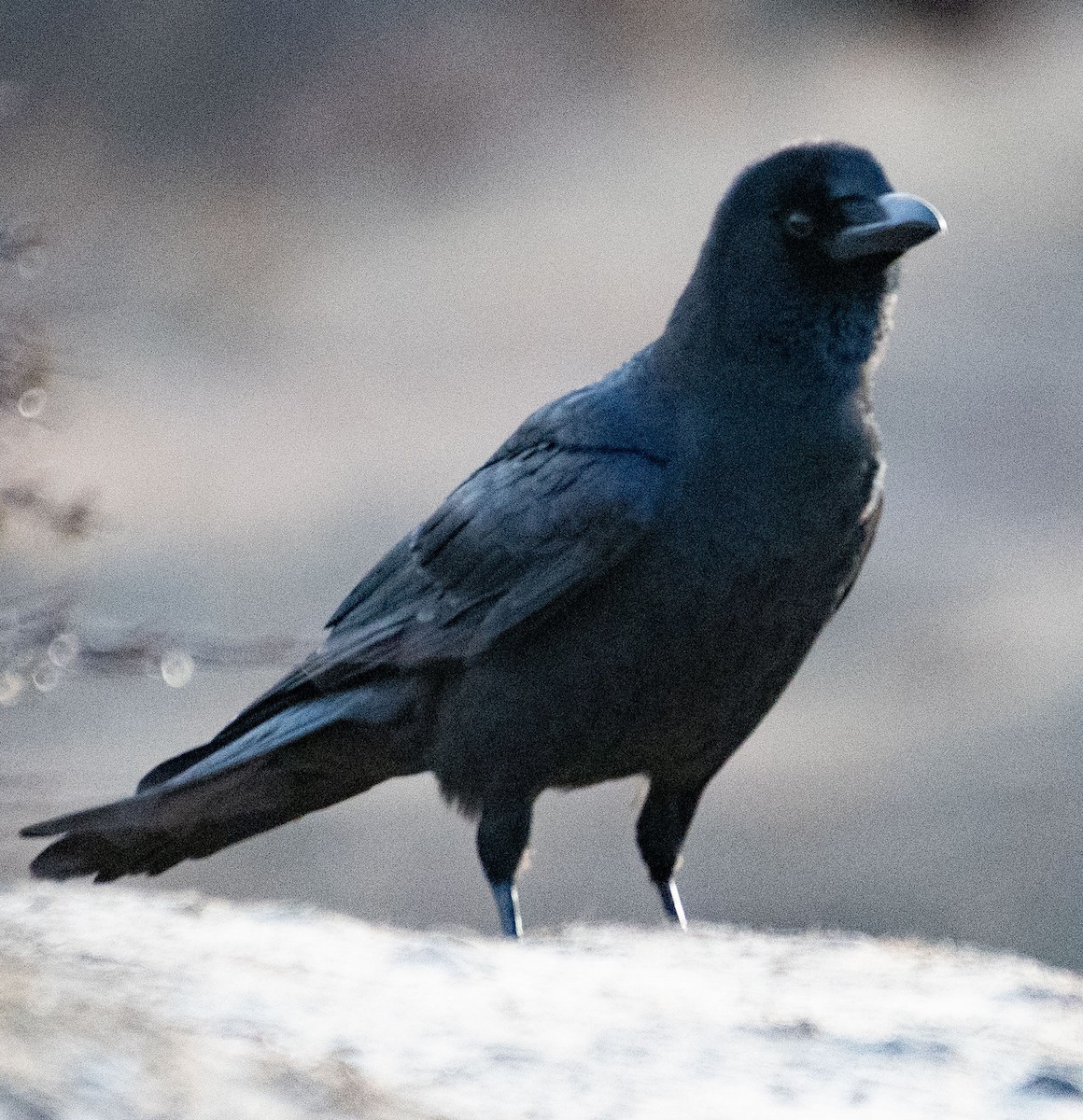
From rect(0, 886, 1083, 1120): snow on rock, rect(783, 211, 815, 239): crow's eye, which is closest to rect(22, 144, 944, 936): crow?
rect(783, 211, 815, 239): crow's eye

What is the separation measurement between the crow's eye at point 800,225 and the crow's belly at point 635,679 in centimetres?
78

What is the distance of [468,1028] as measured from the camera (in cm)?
251

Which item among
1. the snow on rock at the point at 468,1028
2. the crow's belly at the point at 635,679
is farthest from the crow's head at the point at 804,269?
the snow on rock at the point at 468,1028

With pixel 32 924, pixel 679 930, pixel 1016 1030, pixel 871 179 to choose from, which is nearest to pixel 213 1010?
pixel 32 924

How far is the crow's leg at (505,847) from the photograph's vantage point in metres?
4.06

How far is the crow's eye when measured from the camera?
4051 mm

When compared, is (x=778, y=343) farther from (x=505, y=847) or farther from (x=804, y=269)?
(x=505, y=847)

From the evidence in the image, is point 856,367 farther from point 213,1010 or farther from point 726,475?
point 213,1010

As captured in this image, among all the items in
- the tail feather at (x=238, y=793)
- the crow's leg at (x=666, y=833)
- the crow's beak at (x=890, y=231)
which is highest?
the crow's beak at (x=890, y=231)

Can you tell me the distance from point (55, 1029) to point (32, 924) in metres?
1.00

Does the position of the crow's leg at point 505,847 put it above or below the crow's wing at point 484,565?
below

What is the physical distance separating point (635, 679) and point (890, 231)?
3.97ft

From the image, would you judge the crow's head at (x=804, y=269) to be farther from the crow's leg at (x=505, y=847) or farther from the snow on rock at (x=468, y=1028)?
the snow on rock at (x=468, y=1028)

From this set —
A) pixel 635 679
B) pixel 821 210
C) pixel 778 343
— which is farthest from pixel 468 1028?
pixel 821 210
